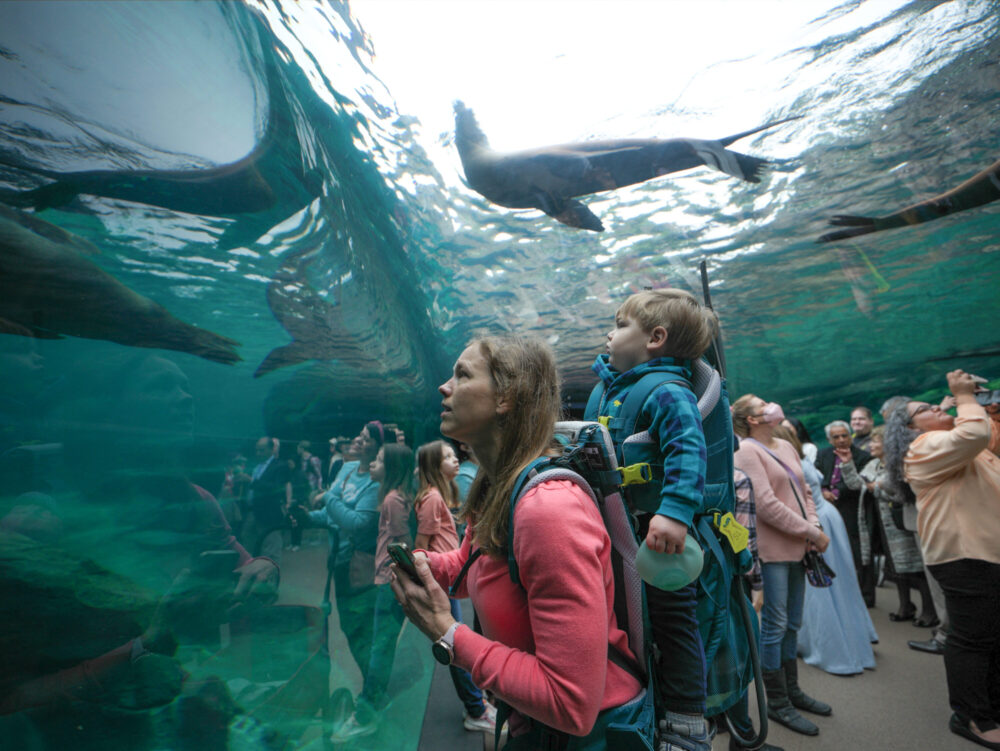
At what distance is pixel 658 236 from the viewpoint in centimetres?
983

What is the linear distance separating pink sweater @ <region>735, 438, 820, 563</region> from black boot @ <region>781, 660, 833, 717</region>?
0.88 metres

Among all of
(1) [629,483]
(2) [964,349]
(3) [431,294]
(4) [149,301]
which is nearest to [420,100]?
(3) [431,294]

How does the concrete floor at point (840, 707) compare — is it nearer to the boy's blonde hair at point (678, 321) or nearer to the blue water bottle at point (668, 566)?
the blue water bottle at point (668, 566)

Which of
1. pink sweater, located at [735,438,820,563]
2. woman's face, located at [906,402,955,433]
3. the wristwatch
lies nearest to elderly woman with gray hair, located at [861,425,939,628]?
woman's face, located at [906,402,955,433]

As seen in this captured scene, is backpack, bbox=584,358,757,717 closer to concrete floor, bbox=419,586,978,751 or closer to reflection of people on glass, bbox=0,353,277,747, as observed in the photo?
reflection of people on glass, bbox=0,353,277,747

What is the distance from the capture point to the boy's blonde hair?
78.7 inches

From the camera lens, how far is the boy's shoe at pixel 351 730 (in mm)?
2315

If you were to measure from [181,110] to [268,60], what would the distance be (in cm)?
101

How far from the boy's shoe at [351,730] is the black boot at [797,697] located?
9.43ft

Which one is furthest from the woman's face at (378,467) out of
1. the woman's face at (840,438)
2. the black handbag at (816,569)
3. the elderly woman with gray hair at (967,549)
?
the woman's face at (840,438)

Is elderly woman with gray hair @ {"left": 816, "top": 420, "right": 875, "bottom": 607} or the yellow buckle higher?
the yellow buckle

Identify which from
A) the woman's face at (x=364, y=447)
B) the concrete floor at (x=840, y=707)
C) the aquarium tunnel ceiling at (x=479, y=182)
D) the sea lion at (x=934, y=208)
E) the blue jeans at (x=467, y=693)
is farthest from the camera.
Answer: the sea lion at (x=934, y=208)

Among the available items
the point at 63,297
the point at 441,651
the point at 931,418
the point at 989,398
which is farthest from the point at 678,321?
the point at 989,398

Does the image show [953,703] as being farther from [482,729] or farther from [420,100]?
[420,100]
